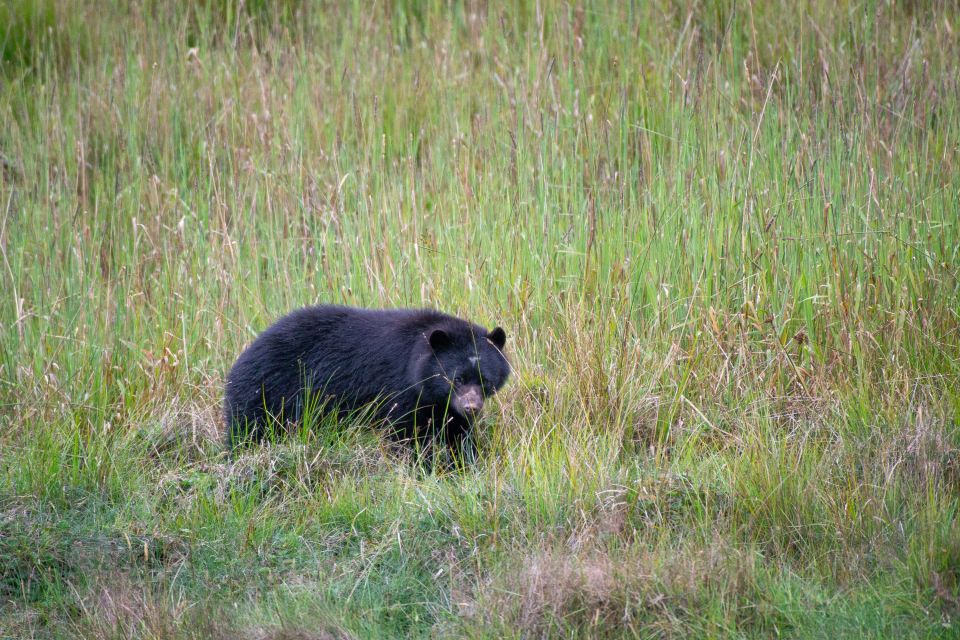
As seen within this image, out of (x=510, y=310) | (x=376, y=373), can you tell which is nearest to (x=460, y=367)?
(x=376, y=373)

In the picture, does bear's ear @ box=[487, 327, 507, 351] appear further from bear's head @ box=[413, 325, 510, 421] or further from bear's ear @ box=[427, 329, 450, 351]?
bear's ear @ box=[427, 329, 450, 351]

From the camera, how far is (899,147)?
19.3 feet

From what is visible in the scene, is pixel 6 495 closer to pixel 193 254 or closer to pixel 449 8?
pixel 193 254

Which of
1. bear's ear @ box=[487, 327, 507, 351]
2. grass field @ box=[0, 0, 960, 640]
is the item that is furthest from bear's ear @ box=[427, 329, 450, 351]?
grass field @ box=[0, 0, 960, 640]

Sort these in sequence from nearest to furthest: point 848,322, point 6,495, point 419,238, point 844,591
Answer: point 844,591
point 6,495
point 848,322
point 419,238

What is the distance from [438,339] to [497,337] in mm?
323

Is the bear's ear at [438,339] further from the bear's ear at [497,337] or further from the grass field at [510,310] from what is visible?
the grass field at [510,310]

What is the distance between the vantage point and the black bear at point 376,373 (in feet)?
15.9

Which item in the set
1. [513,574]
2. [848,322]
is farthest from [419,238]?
[513,574]

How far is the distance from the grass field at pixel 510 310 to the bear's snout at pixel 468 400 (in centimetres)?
25

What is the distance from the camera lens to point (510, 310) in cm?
564

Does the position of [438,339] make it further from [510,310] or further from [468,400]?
[510,310]

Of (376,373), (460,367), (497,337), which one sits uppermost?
(497,337)

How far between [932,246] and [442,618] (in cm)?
348
